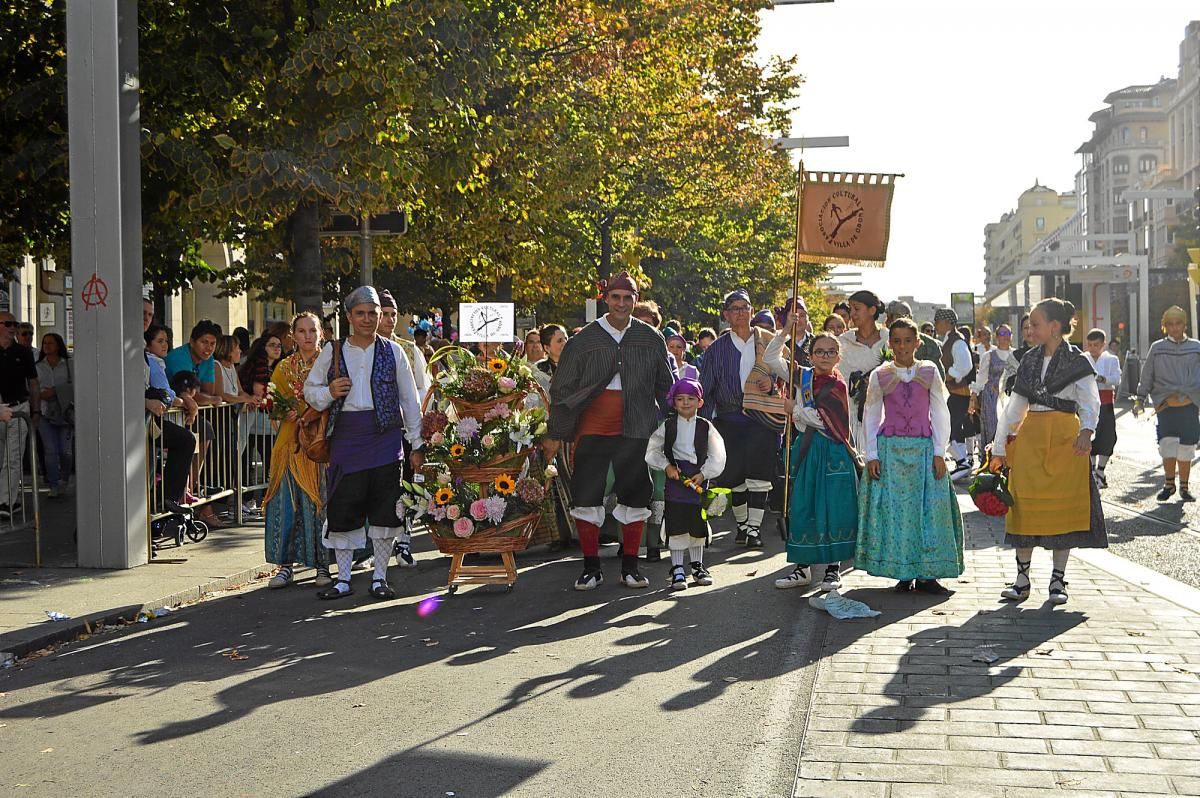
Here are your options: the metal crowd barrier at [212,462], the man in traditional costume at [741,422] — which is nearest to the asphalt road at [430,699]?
the man in traditional costume at [741,422]

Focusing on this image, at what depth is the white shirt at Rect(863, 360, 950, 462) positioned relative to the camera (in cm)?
895

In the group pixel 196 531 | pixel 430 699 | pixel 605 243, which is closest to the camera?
pixel 430 699

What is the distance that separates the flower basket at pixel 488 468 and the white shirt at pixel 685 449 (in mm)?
874

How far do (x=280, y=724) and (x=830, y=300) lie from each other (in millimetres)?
81963

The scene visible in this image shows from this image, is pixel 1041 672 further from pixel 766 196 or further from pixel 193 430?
pixel 766 196

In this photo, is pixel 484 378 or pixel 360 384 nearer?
pixel 360 384

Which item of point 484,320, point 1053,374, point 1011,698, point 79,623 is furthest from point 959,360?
point 79,623

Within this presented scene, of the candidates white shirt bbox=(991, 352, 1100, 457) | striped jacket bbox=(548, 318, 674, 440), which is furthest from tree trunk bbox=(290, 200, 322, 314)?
white shirt bbox=(991, 352, 1100, 457)

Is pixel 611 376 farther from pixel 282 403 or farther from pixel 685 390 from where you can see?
pixel 282 403

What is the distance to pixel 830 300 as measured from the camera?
8631 centimetres

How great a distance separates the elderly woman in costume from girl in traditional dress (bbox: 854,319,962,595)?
713cm

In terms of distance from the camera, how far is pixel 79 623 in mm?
8219

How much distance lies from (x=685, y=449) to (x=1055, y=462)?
2.31 metres

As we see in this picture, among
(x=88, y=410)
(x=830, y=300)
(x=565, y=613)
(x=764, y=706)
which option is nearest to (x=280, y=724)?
(x=764, y=706)
